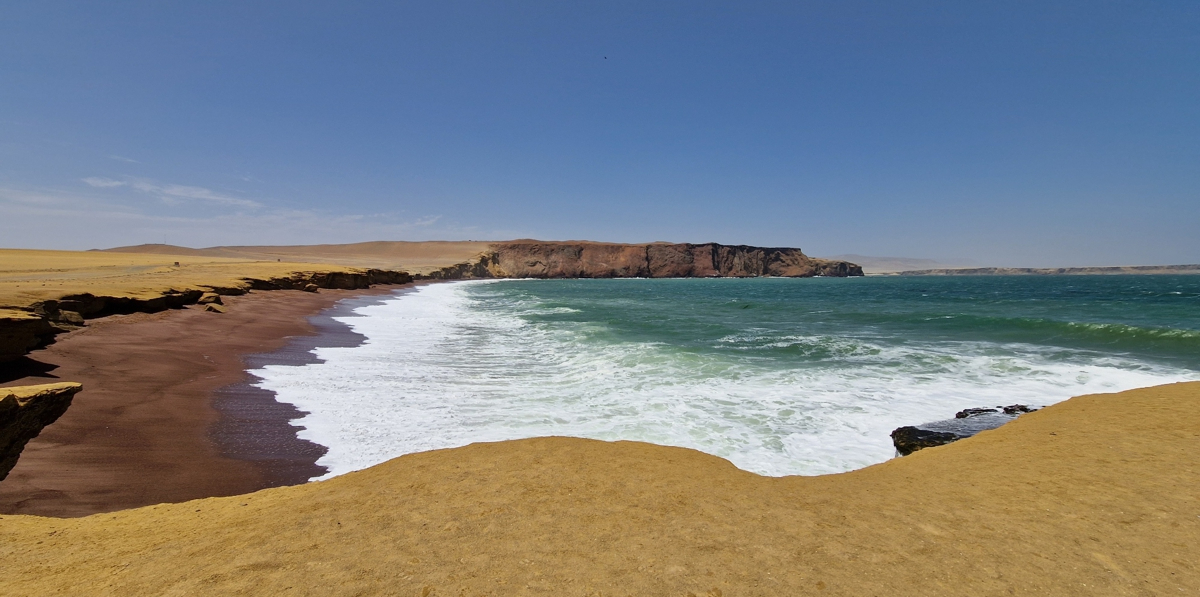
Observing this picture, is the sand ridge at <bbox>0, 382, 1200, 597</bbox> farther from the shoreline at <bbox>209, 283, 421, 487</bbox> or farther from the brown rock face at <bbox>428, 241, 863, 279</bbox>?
the brown rock face at <bbox>428, 241, 863, 279</bbox>

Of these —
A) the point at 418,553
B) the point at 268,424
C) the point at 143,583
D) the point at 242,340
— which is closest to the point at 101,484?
the point at 268,424

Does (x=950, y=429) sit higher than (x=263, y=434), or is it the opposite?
(x=950, y=429)

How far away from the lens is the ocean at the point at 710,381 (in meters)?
7.38

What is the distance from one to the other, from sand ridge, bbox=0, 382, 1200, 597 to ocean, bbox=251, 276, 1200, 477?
1.86 m

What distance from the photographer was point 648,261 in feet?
490

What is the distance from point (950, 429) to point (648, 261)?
470 feet

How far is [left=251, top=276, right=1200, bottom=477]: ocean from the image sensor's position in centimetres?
738

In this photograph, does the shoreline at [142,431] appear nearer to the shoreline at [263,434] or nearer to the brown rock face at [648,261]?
the shoreline at [263,434]

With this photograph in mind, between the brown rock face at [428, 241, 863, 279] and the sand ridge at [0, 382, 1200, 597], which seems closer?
the sand ridge at [0, 382, 1200, 597]

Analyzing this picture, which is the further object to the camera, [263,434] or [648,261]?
[648,261]

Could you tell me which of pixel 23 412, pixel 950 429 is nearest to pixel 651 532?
pixel 950 429

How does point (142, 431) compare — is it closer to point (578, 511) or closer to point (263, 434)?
point (263, 434)

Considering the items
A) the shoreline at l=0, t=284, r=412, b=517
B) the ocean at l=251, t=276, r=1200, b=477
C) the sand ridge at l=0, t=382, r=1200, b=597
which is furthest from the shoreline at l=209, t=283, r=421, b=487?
the sand ridge at l=0, t=382, r=1200, b=597

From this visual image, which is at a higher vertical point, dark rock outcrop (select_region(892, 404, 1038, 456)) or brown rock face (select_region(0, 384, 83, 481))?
brown rock face (select_region(0, 384, 83, 481))
